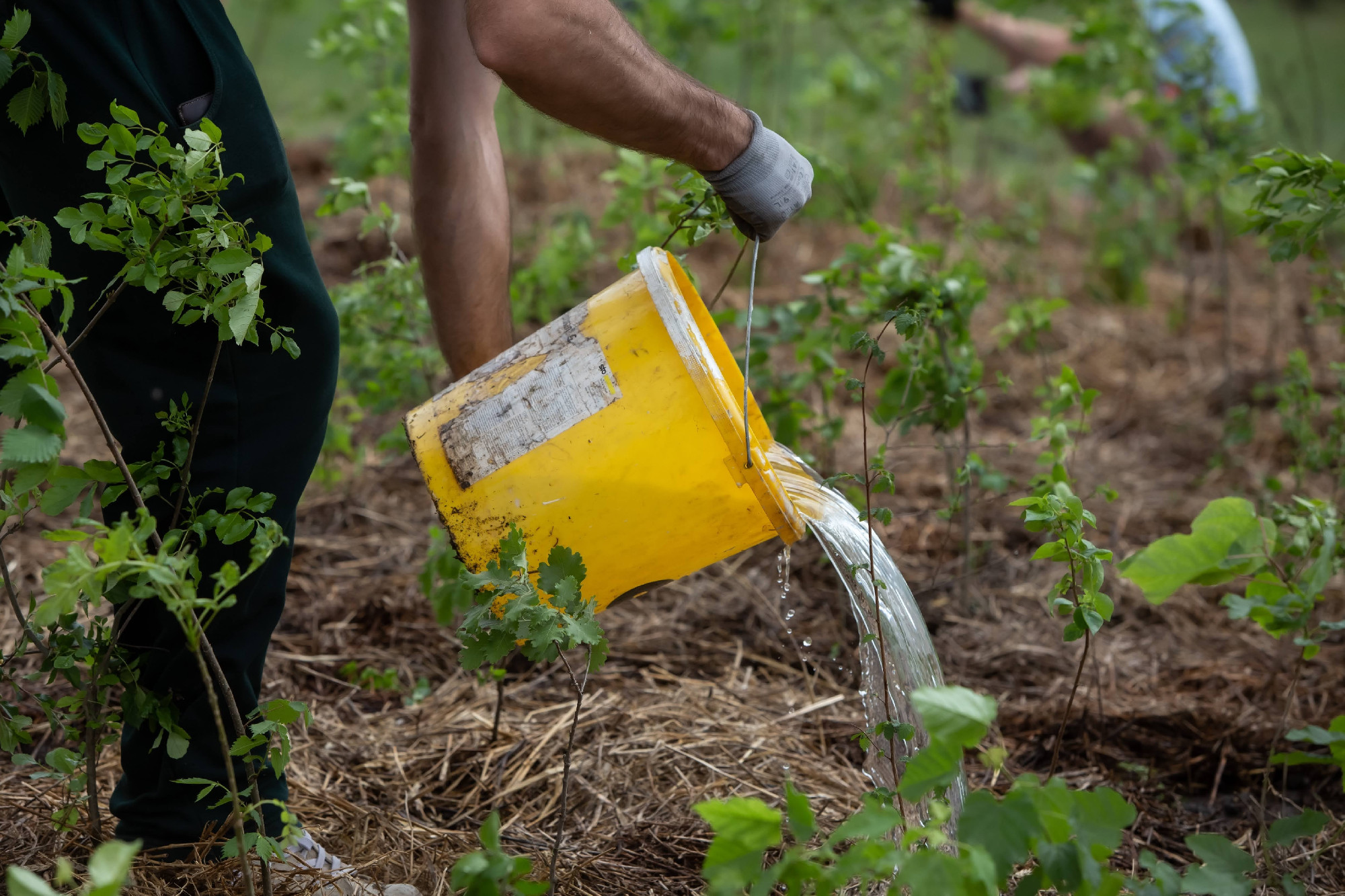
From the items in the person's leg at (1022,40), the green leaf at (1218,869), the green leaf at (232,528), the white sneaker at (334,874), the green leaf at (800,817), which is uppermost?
the green leaf at (232,528)

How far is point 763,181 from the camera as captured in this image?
135 cm

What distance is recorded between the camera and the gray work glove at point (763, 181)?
1341mm

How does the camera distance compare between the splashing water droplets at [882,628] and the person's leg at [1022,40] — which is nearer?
the splashing water droplets at [882,628]

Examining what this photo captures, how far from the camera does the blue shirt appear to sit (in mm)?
2748

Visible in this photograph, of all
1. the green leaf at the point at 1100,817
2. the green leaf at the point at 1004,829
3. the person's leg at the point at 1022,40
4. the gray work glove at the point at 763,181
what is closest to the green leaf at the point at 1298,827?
the green leaf at the point at 1100,817

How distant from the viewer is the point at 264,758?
128cm

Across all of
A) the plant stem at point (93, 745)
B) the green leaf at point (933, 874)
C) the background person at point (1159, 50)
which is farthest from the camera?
the background person at point (1159, 50)

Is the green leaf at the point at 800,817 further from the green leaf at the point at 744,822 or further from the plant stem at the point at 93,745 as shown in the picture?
the plant stem at the point at 93,745

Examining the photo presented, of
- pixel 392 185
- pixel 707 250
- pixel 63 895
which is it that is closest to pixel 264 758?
pixel 63 895

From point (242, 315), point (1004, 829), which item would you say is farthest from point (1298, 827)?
point (242, 315)

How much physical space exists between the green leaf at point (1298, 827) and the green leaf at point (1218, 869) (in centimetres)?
6

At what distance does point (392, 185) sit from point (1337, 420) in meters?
3.61

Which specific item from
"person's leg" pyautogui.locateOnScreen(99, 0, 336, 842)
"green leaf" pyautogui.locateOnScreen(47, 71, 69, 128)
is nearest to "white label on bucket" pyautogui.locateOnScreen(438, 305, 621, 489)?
"person's leg" pyautogui.locateOnScreen(99, 0, 336, 842)

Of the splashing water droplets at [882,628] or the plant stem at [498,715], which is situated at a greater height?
the splashing water droplets at [882,628]
